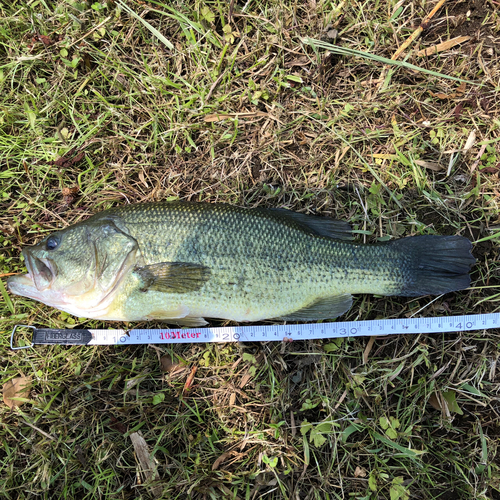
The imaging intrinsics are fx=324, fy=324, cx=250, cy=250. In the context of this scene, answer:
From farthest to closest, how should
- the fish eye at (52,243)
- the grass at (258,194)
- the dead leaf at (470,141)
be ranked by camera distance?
the dead leaf at (470,141) → the grass at (258,194) → the fish eye at (52,243)

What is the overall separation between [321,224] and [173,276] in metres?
1.48

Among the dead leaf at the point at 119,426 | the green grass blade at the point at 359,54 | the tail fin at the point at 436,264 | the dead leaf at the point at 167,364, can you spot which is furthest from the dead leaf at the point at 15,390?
the green grass blade at the point at 359,54

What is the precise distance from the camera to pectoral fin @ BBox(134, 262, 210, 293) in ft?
9.23

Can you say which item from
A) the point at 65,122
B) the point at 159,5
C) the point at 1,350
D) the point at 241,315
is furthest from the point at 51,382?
the point at 159,5

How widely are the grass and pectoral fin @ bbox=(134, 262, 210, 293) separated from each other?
787 mm

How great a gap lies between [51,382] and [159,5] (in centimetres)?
409

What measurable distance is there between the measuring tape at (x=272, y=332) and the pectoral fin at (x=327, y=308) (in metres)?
0.24

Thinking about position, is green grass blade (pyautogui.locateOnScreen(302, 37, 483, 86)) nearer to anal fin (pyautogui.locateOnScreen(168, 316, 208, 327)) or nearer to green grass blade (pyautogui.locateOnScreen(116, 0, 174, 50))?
green grass blade (pyautogui.locateOnScreen(116, 0, 174, 50))

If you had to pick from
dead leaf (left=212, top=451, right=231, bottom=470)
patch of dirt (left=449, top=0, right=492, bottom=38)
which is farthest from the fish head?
patch of dirt (left=449, top=0, right=492, bottom=38)

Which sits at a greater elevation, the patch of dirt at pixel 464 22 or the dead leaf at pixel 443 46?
the patch of dirt at pixel 464 22

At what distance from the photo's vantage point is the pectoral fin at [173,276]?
2812 millimetres

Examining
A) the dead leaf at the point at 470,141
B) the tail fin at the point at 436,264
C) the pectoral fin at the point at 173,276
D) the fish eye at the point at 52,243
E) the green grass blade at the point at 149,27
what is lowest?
the tail fin at the point at 436,264

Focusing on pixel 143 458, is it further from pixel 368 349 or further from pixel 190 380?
pixel 368 349

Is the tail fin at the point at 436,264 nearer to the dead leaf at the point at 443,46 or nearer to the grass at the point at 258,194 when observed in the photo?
the grass at the point at 258,194
